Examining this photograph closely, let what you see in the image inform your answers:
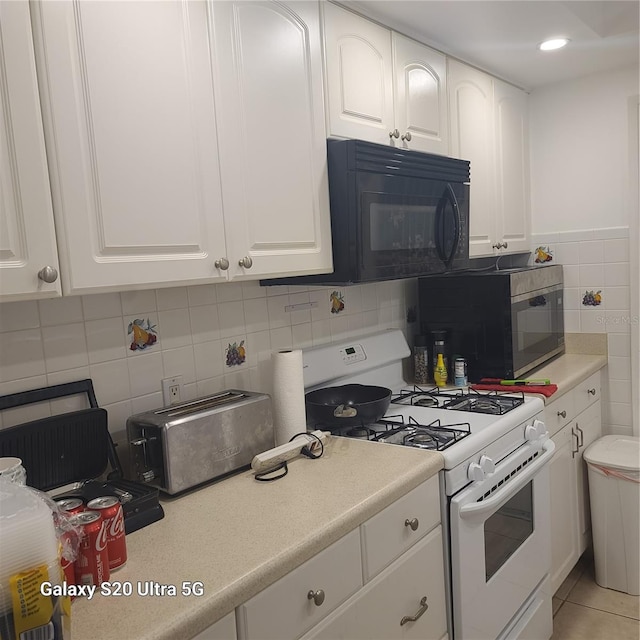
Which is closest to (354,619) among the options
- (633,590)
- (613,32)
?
(633,590)

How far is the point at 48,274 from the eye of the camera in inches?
43.2

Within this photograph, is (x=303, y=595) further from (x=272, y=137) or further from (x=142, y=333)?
(x=272, y=137)

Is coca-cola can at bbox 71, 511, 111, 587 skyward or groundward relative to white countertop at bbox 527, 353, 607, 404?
skyward

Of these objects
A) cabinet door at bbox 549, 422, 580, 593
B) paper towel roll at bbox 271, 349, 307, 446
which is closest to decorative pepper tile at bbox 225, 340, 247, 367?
paper towel roll at bbox 271, 349, 307, 446

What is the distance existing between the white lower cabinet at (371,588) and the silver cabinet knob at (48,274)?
2.26ft

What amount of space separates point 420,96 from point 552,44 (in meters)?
0.64

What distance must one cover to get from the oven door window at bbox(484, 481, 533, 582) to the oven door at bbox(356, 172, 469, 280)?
2.63 ft

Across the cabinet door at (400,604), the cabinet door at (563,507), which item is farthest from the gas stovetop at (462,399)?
the cabinet door at (400,604)

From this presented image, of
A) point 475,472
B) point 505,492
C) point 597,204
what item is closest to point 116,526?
point 475,472

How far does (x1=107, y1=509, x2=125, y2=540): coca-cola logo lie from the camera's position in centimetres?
109

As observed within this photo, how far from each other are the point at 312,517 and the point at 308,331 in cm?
95

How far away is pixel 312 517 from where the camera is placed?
1.27m

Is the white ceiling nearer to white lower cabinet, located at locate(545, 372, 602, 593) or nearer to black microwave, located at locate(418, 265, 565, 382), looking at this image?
black microwave, located at locate(418, 265, 565, 382)

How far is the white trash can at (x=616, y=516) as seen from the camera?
250 centimetres
